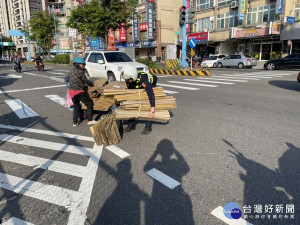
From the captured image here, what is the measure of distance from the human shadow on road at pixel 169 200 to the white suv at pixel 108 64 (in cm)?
784

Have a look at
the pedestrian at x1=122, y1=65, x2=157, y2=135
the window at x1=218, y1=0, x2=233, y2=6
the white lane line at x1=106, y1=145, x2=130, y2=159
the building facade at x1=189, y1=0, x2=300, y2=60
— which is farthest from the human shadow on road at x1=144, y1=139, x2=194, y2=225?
the window at x1=218, y1=0, x2=233, y2=6

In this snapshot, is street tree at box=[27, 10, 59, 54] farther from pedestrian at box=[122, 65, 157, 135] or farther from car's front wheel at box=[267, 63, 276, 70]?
pedestrian at box=[122, 65, 157, 135]

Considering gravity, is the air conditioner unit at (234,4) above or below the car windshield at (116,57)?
above

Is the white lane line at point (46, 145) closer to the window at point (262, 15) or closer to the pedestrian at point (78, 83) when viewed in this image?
the pedestrian at point (78, 83)

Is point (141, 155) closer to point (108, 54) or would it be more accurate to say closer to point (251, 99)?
point (251, 99)

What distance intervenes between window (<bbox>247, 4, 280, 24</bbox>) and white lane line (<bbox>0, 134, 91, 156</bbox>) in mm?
31889

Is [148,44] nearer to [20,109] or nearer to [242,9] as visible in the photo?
[242,9]

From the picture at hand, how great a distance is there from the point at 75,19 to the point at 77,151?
26.2 m

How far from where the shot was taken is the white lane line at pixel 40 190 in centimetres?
288

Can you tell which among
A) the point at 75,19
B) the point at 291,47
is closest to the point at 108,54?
the point at 75,19

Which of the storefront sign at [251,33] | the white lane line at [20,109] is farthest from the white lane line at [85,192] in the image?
the storefront sign at [251,33]

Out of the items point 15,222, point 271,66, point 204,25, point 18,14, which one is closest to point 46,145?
point 15,222

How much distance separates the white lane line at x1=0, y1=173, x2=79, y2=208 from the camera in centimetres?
288

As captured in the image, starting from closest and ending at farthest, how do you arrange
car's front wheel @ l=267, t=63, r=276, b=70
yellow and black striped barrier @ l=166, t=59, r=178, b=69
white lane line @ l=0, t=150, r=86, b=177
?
white lane line @ l=0, t=150, r=86, b=177 → car's front wheel @ l=267, t=63, r=276, b=70 → yellow and black striped barrier @ l=166, t=59, r=178, b=69
